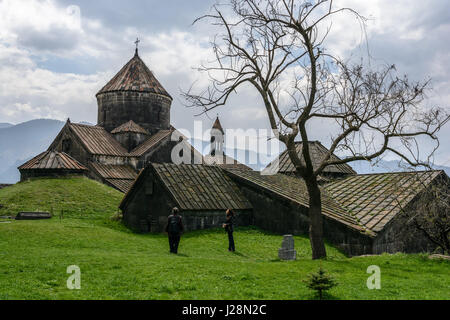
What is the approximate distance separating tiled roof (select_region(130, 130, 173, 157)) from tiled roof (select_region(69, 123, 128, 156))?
1.03 metres

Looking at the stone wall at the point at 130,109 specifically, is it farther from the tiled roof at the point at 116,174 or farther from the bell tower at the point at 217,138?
the bell tower at the point at 217,138

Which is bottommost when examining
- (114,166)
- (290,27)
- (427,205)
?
(427,205)

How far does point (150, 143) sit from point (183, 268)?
3131 cm

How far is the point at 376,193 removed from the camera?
72.8 feet

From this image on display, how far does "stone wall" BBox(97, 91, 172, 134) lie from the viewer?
43.2 meters

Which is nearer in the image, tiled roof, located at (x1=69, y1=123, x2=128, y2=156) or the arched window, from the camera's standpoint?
tiled roof, located at (x1=69, y1=123, x2=128, y2=156)

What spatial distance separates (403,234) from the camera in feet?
61.8

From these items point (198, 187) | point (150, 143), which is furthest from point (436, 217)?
point (150, 143)

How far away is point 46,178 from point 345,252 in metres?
22.6

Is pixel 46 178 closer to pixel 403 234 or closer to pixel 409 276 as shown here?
pixel 403 234

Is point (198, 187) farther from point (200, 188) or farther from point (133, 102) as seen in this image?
point (133, 102)

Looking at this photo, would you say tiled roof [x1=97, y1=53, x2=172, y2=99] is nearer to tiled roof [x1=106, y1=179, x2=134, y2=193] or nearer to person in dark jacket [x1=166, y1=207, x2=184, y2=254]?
tiled roof [x1=106, y1=179, x2=134, y2=193]

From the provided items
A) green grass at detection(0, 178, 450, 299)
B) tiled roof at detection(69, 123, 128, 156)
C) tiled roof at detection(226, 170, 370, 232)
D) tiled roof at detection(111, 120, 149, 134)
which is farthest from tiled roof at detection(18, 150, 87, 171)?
tiled roof at detection(226, 170, 370, 232)
